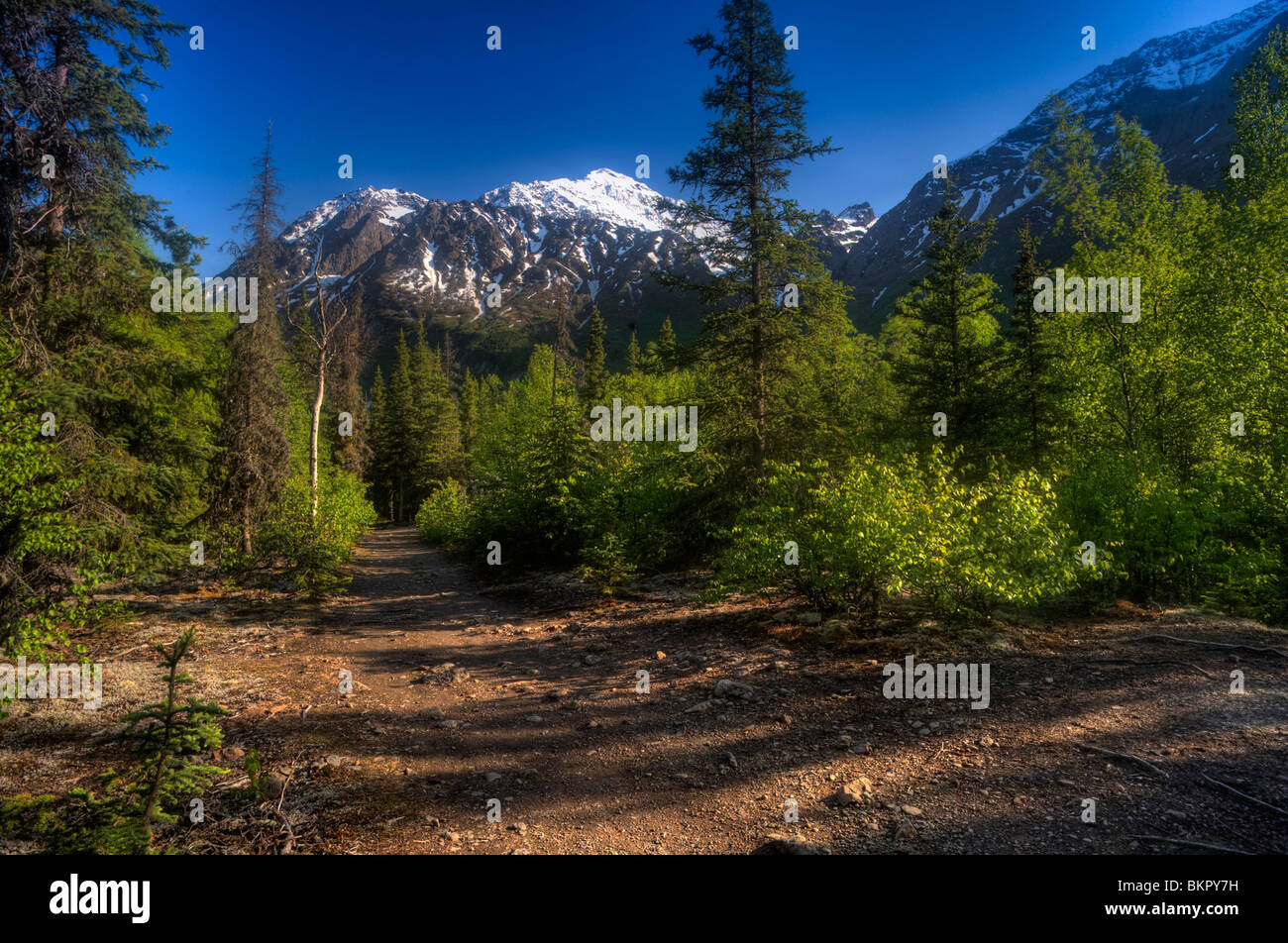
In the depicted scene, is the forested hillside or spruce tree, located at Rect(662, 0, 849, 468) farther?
spruce tree, located at Rect(662, 0, 849, 468)

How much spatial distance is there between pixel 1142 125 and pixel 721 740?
757 ft

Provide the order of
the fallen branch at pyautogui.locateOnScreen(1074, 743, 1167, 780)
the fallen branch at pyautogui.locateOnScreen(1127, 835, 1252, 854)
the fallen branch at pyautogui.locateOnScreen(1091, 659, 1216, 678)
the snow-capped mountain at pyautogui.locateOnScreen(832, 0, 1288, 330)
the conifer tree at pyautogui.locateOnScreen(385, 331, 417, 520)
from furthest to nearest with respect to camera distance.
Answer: the snow-capped mountain at pyautogui.locateOnScreen(832, 0, 1288, 330) → the conifer tree at pyautogui.locateOnScreen(385, 331, 417, 520) → the fallen branch at pyautogui.locateOnScreen(1091, 659, 1216, 678) → the fallen branch at pyautogui.locateOnScreen(1074, 743, 1167, 780) → the fallen branch at pyautogui.locateOnScreen(1127, 835, 1252, 854)

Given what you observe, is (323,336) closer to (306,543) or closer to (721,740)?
(306,543)

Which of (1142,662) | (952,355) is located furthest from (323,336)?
(1142,662)

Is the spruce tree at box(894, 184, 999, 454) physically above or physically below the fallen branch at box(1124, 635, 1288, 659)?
above

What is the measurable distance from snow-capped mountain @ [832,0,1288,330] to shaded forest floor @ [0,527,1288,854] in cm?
13547

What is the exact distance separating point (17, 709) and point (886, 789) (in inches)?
403

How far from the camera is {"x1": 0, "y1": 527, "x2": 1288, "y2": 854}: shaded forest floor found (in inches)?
158

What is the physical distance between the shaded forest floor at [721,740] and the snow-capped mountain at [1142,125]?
13547 cm

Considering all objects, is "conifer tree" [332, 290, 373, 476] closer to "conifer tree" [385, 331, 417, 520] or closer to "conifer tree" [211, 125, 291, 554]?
"conifer tree" [385, 331, 417, 520]

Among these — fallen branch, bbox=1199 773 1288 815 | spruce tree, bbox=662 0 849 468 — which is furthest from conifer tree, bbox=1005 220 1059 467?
fallen branch, bbox=1199 773 1288 815

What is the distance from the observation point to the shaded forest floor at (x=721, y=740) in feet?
13.1

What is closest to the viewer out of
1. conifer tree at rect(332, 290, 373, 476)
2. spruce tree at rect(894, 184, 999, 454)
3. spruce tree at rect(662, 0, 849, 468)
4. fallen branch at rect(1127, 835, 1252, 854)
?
fallen branch at rect(1127, 835, 1252, 854)

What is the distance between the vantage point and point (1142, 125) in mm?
150375
